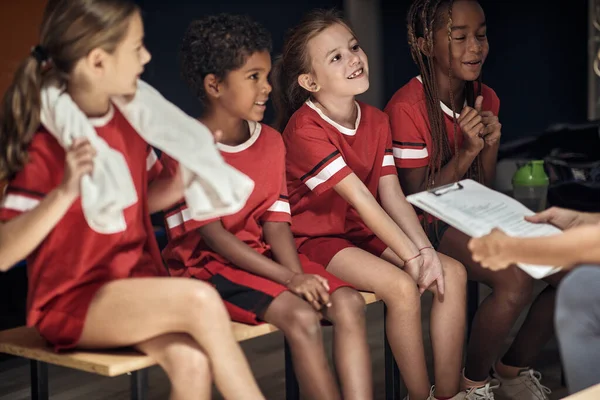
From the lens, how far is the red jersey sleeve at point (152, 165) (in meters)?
2.09

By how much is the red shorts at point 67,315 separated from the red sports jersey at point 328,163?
688 mm

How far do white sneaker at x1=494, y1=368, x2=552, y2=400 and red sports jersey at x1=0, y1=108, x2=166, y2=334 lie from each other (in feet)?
4.46

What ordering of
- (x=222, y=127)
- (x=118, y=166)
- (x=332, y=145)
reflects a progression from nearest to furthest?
(x=118, y=166), (x=222, y=127), (x=332, y=145)

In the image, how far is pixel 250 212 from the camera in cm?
231

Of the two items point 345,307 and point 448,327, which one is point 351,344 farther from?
point 448,327

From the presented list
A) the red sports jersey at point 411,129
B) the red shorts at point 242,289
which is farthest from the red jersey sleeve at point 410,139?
the red shorts at point 242,289

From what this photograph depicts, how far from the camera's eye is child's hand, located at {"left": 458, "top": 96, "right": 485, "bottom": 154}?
103 inches

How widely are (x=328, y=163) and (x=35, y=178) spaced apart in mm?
800

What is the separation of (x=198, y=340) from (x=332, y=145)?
725 millimetres

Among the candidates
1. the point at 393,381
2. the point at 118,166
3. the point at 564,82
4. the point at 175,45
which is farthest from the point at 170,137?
the point at 564,82

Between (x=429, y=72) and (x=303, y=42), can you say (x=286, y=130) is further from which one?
(x=429, y=72)

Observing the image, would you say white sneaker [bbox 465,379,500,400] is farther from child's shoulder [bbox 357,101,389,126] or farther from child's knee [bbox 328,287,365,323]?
child's shoulder [bbox 357,101,389,126]

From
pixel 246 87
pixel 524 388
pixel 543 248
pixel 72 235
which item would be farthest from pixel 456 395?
pixel 72 235

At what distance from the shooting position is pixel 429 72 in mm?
2650
